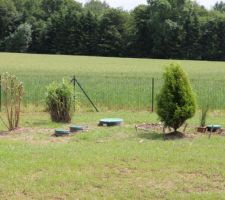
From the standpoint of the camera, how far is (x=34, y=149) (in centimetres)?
1073

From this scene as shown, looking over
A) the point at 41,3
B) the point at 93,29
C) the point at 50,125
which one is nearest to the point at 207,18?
the point at 93,29

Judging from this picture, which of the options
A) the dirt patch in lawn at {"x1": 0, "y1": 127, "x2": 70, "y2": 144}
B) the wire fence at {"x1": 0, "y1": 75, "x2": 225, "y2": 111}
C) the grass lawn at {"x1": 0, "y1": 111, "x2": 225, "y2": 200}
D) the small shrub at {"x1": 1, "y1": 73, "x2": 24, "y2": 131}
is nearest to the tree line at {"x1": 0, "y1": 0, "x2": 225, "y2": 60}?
the wire fence at {"x1": 0, "y1": 75, "x2": 225, "y2": 111}

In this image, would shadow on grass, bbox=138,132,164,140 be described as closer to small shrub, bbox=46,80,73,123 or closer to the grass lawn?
the grass lawn

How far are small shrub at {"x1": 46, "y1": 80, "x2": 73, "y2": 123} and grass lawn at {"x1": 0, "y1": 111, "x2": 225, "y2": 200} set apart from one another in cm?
Answer: 247

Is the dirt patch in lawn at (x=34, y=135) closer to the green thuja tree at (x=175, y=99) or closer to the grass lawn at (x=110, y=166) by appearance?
the grass lawn at (x=110, y=166)

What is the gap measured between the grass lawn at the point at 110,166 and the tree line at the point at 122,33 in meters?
86.6

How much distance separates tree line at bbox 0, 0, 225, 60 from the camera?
99.7 metres

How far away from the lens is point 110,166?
30.2 ft

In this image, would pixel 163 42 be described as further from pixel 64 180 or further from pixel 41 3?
pixel 64 180

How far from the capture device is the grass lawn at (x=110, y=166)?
7.75 meters

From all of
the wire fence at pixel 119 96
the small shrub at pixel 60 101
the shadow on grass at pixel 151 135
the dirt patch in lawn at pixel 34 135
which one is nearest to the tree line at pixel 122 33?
the wire fence at pixel 119 96

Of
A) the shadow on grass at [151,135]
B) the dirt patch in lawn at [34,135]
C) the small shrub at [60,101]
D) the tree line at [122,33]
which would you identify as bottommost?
the dirt patch in lawn at [34,135]

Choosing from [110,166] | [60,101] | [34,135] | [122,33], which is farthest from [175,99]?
[122,33]

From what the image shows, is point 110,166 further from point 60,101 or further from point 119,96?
point 119,96
